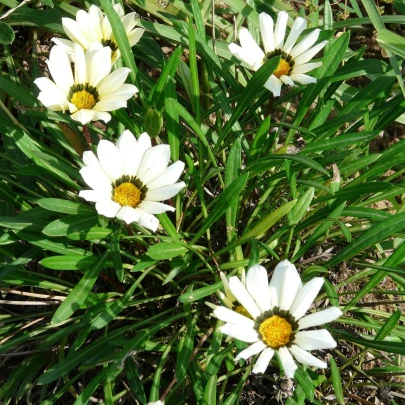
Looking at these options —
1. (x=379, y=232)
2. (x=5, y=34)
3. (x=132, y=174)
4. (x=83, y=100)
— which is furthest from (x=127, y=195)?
(x=5, y=34)

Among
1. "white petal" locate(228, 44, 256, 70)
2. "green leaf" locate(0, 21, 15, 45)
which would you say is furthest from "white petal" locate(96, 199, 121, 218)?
"green leaf" locate(0, 21, 15, 45)

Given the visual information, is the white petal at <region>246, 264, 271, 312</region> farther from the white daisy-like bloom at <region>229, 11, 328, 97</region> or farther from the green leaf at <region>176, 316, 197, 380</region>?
the white daisy-like bloom at <region>229, 11, 328, 97</region>

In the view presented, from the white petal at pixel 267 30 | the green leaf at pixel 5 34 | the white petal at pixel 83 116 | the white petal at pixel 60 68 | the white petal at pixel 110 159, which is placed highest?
the green leaf at pixel 5 34

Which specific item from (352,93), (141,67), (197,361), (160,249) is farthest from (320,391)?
(141,67)

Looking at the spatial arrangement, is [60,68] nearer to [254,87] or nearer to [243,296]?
[254,87]

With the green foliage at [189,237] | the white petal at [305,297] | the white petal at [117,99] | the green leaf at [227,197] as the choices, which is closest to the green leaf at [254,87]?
the green foliage at [189,237]

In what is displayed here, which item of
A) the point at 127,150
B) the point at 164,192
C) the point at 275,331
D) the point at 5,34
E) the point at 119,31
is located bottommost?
the point at 275,331

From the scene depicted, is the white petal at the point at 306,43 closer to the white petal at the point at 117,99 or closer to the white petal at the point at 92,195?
the white petal at the point at 117,99

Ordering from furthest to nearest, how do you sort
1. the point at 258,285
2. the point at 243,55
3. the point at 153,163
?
the point at 243,55
the point at 153,163
the point at 258,285
